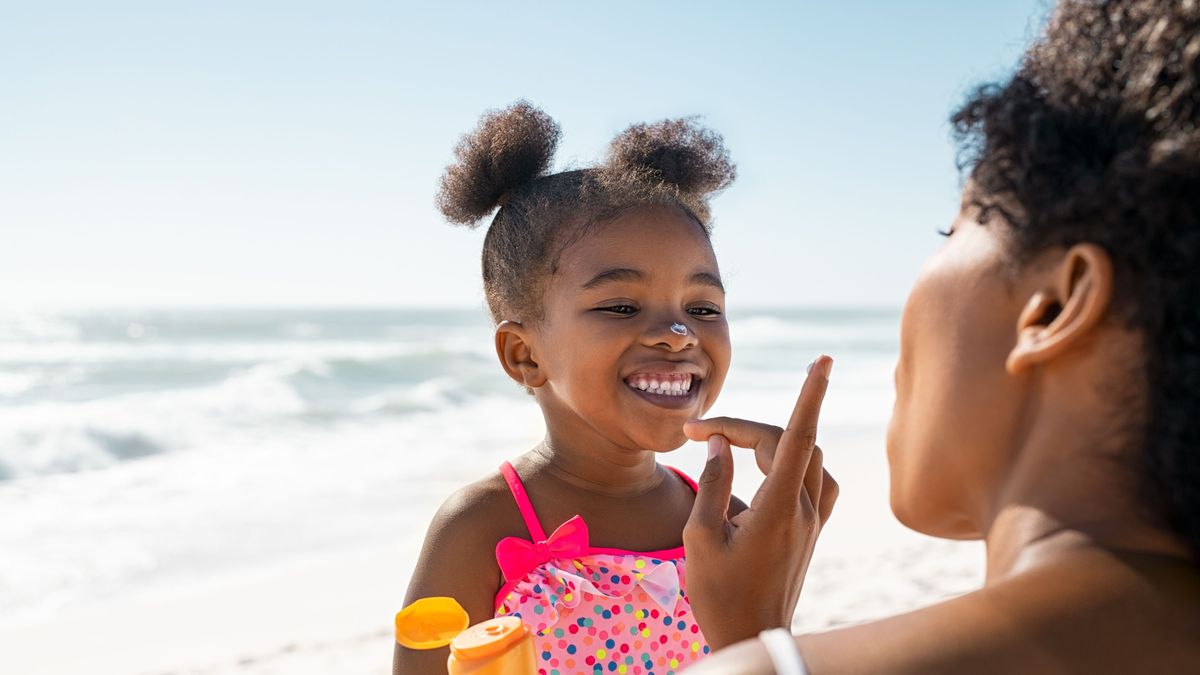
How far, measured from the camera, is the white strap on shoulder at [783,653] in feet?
3.11

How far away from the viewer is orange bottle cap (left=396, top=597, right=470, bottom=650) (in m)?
1.45

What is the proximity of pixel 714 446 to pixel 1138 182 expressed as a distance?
34.9 inches

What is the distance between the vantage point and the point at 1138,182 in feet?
3.05

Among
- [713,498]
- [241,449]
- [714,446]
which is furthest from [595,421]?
[241,449]

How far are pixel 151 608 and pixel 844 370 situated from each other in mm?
17493

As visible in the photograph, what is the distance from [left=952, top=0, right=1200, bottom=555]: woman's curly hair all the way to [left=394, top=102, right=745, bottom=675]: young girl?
142 cm

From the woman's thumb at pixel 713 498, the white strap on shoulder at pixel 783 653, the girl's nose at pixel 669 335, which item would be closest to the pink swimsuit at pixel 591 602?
the girl's nose at pixel 669 335

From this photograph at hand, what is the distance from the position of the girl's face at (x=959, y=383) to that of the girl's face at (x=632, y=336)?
1.26m

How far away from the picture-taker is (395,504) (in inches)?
307

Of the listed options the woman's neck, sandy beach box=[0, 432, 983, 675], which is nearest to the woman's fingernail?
the woman's neck

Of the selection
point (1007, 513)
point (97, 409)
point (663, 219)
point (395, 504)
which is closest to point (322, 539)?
point (395, 504)

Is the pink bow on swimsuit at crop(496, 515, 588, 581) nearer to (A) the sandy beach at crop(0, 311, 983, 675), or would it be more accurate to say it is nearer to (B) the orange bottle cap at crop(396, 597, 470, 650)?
(B) the orange bottle cap at crop(396, 597, 470, 650)

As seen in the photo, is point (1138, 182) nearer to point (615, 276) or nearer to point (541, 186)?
point (615, 276)

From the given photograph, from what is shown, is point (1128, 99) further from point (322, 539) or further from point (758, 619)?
point (322, 539)
